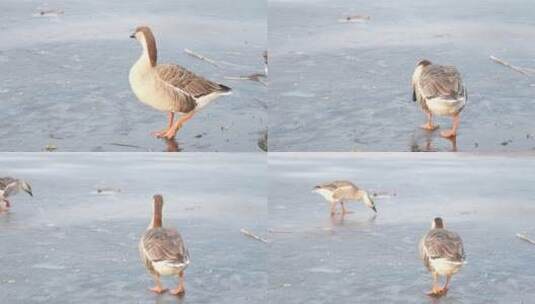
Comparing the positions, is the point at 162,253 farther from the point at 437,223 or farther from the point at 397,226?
the point at 437,223

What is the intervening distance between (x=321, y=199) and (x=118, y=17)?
1.80 metres

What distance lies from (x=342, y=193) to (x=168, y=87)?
4.27ft

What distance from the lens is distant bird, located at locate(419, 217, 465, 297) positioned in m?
6.44

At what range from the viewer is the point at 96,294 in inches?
253

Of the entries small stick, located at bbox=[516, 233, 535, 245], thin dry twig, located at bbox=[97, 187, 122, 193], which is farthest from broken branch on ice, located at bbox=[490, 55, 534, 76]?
thin dry twig, located at bbox=[97, 187, 122, 193]

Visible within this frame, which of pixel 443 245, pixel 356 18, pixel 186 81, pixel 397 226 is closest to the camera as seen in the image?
pixel 443 245

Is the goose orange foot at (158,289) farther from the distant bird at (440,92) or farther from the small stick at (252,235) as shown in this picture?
the distant bird at (440,92)

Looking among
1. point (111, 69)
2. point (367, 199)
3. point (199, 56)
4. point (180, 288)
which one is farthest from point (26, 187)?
point (367, 199)

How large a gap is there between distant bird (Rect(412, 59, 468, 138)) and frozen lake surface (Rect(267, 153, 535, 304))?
0.27 meters

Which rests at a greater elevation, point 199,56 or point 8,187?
point 199,56

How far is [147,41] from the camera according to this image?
21.6 ft

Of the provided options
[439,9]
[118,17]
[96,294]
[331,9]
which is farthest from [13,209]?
[439,9]

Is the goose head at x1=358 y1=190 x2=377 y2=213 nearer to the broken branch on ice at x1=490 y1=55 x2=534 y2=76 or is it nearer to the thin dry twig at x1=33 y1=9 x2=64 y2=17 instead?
the broken branch on ice at x1=490 y1=55 x2=534 y2=76

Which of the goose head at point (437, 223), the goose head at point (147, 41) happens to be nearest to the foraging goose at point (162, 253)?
the goose head at point (147, 41)
